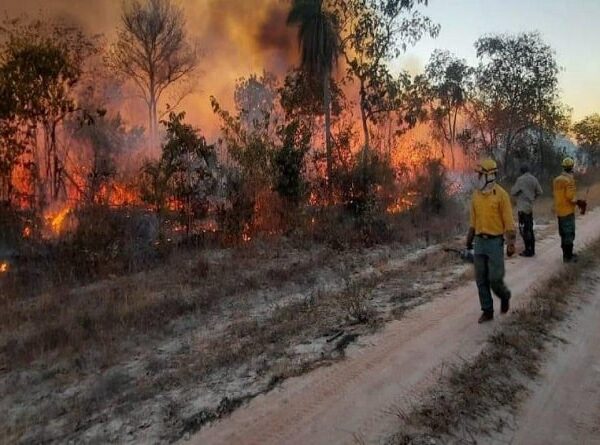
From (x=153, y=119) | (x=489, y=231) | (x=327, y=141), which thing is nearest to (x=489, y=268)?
(x=489, y=231)

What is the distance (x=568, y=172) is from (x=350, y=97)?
50.9ft

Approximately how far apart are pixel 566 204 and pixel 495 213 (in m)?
4.00

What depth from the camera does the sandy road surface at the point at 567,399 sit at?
4133 mm

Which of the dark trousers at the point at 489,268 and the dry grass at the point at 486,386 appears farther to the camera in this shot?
the dark trousers at the point at 489,268

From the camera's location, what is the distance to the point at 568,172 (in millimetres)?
9422

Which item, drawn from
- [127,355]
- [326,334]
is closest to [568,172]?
[326,334]

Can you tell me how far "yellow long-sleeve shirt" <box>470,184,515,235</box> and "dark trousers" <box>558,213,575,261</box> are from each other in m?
3.80

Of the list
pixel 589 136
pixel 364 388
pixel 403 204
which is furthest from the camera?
pixel 589 136

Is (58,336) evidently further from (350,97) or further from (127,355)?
(350,97)

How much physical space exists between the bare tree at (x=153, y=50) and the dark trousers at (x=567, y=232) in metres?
13.3

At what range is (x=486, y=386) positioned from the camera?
15.5 feet

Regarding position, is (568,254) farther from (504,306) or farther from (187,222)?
(187,222)

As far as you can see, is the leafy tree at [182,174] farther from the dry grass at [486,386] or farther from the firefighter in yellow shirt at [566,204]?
the dry grass at [486,386]

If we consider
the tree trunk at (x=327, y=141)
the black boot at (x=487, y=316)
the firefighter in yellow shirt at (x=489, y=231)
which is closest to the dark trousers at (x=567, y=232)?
the firefighter in yellow shirt at (x=489, y=231)
